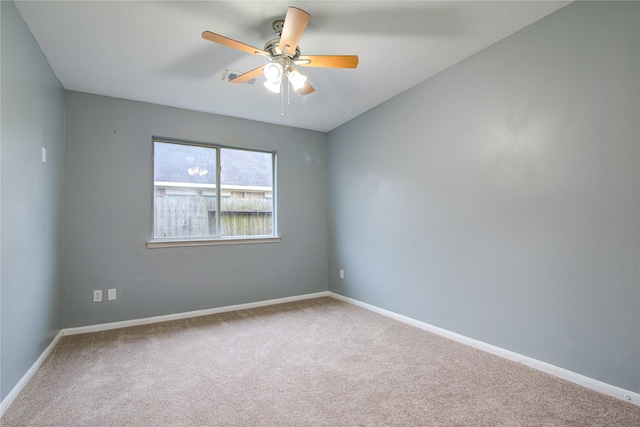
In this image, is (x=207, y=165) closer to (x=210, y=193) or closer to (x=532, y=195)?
(x=210, y=193)

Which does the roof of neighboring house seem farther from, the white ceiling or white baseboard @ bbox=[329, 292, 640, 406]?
white baseboard @ bbox=[329, 292, 640, 406]

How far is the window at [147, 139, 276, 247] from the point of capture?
347 cm

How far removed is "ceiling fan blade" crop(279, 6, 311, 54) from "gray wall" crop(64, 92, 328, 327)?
2.11 metres

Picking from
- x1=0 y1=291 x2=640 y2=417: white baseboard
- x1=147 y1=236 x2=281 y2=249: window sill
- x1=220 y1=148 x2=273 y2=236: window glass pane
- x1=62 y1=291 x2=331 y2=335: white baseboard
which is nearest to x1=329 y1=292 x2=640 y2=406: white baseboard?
x1=0 y1=291 x2=640 y2=417: white baseboard

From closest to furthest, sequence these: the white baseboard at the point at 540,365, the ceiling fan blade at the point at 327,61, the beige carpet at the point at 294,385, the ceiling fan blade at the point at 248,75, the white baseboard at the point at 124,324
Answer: the beige carpet at the point at 294,385 < the white baseboard at the point at 540,365 < the white baseboard at the point at 124,324 < the ceiling fan blade at the point at 327,61 < the ceiling fan blade at the point at 248,75

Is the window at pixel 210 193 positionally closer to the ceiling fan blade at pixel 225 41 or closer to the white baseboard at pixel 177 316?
the white baseboard at pixel 177 316

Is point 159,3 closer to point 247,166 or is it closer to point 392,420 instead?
point 247,166

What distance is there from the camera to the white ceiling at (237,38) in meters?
1.94

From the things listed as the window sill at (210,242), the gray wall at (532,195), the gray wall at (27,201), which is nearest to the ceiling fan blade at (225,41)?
the gray wall at (27,201)

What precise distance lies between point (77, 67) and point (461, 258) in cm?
367

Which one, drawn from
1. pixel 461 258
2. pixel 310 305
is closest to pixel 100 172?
pixel 310 305

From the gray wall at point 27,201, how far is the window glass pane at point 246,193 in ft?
5.24

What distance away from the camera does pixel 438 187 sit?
2.82 metres

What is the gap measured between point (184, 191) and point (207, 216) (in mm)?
390
